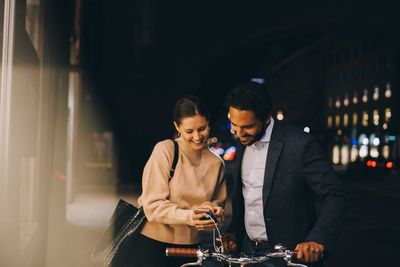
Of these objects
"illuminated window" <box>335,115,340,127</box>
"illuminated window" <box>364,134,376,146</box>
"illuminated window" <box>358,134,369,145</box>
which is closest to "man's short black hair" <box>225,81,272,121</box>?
"illuminated window" <box>358,134,369,145</box>

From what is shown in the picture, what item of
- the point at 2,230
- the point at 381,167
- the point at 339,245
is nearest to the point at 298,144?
the point at 2,230

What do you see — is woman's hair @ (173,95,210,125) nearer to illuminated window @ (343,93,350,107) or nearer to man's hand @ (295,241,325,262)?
man's hand @ (295,241,325,262)

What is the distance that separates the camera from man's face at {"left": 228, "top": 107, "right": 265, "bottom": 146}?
3414mm

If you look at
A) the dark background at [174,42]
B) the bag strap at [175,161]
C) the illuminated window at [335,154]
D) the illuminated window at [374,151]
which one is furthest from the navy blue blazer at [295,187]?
the illuminated window at [335,154]

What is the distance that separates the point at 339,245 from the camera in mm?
11961

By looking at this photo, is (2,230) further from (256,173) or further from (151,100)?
(151,100)

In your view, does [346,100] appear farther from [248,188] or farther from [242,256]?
[242,256]

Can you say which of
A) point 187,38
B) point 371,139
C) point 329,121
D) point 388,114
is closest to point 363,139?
point 371,139

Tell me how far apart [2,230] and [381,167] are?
3948 cm

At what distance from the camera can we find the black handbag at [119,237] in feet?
12.7

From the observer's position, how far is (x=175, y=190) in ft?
12.6

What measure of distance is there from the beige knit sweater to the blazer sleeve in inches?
24.7

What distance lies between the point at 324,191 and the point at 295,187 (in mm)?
162

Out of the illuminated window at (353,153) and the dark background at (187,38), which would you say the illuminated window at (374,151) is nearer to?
the illuminated window at (353,153)
